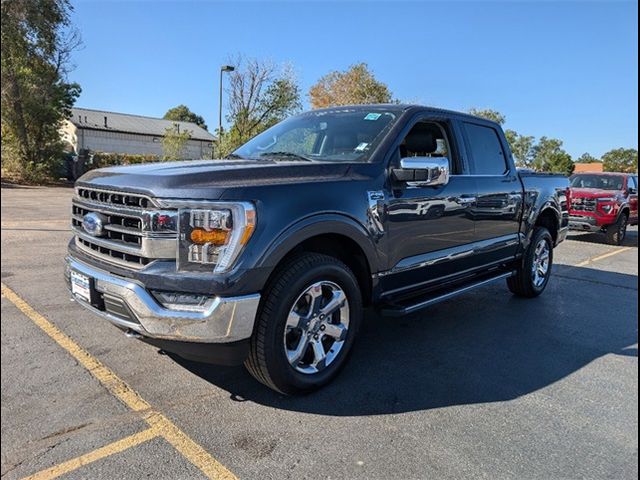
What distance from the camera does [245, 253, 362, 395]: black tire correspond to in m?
2.77

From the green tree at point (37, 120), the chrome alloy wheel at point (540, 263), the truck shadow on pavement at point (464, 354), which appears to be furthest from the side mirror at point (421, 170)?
the green tree at point (37, 120)

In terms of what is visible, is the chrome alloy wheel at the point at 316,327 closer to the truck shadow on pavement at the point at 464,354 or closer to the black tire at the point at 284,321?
the black tire at the point at 284,321

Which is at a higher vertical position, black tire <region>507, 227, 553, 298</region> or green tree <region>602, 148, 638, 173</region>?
green tree <region>602, 148, 638, 173</region>

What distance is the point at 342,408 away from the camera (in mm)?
2977

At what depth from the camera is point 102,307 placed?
285 cm

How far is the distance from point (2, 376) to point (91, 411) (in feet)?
2.28

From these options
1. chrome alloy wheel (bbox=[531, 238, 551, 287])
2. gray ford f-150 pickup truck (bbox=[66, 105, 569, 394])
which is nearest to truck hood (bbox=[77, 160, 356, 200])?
gray ford f-150 pickup truck (bbox=[66, 105, 569, 394])

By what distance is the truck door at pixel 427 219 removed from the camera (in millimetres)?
3584

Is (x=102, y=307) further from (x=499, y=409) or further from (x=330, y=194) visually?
(x=499, y=409)

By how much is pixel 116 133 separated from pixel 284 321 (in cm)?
6100

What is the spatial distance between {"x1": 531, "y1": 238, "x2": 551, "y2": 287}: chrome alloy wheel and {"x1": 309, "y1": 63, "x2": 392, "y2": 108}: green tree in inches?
919

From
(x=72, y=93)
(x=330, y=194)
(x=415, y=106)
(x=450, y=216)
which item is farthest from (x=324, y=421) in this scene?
(x=72, y=93)

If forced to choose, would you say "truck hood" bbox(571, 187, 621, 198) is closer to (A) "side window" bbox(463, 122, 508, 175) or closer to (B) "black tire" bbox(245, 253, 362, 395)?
(A) "side window" bbox(463, 122, 508, 175)

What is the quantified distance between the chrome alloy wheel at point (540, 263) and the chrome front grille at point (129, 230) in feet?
15.1
